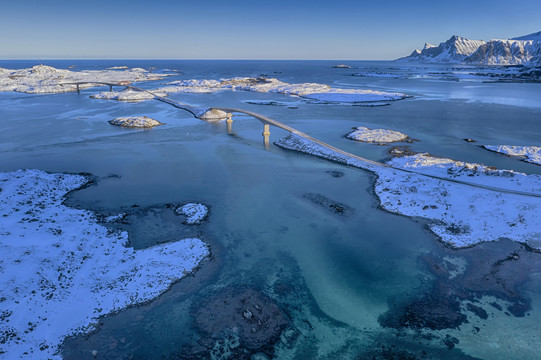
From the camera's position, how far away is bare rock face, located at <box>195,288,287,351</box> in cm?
1516

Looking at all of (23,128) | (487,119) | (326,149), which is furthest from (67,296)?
(487,119)

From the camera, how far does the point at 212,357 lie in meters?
14.1

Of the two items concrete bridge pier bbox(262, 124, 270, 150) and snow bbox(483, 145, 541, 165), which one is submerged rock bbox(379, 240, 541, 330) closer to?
snow bbox(483, 145, 541, 165)

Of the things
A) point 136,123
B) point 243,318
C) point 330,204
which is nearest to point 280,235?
point 330,204

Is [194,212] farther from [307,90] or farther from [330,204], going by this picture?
[307,90]

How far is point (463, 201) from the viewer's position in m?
27.8

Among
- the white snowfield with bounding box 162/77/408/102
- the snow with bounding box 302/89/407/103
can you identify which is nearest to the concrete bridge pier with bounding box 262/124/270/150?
the snow with bounding box 302/89/407/103

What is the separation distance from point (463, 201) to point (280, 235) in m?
17.3

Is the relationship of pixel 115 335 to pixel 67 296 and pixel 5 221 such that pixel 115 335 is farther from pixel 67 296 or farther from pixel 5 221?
pixel 5 221

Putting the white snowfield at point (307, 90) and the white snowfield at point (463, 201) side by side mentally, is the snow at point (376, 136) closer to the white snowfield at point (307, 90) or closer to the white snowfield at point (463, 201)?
the white snowfield at point (463, 201)

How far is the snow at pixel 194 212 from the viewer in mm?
25803

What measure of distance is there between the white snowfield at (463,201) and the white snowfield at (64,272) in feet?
63.1

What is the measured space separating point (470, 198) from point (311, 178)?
1584 centimetres

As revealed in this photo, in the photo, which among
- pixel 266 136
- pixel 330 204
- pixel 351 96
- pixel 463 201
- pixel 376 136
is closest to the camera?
pixel 463 201
